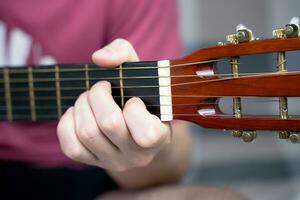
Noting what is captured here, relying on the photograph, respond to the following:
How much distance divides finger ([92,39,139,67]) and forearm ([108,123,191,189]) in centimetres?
24

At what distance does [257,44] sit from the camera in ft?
2.26

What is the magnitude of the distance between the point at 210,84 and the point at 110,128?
139 millimetres

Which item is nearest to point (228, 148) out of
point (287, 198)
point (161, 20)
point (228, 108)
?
point (287, 198)

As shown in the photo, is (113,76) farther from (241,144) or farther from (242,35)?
(241,144)

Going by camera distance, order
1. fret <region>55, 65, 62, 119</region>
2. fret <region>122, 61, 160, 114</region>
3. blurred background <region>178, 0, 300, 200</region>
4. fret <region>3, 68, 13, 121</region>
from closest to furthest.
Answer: fret <region>122, 61, 160, 114</region> < fret <region>55, 65, 62, 119</region> < fret <region>3, 68, 13, 121</region> < blurred background <region>178, 0, 300, 200</region>

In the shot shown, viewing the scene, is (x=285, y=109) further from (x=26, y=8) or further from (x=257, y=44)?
(x=26, y=8)

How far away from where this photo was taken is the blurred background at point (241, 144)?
2.04 meters

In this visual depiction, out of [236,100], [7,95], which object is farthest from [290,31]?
[7,95]

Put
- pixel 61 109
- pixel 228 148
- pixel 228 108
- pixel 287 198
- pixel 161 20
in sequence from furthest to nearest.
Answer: pixel 228 148
pixel 287 198
pixel 161 20
pixel 61 109
pixel 228 108

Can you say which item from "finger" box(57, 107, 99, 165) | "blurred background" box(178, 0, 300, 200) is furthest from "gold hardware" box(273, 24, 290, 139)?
"blurred background" box(178, 0, 300, 200)

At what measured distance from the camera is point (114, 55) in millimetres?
779

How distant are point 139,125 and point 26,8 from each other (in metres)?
0.46

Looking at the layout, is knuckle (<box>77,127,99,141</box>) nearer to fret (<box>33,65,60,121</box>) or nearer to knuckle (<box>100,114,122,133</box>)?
knuckle (<box>100,114,122,133</box>)

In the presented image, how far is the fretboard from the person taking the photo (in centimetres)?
78
